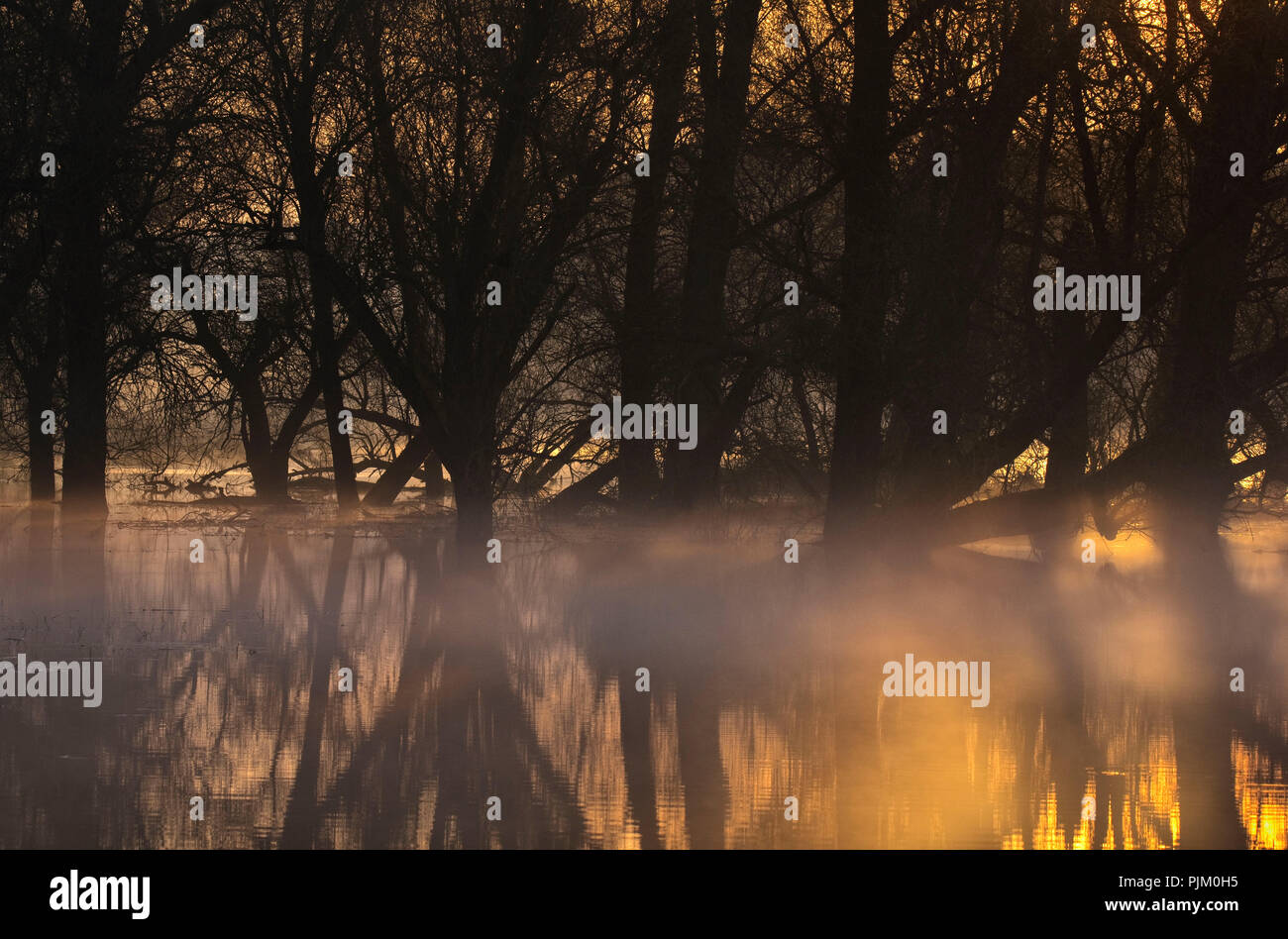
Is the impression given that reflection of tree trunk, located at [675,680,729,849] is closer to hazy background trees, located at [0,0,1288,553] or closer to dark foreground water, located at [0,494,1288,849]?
dark foreground water, located at [0,494,1288,849]

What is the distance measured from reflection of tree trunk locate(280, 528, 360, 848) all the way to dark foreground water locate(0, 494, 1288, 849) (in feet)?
0.12

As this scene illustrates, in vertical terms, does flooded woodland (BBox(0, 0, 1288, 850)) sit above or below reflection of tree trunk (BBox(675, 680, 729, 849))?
above

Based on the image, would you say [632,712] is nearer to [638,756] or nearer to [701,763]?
[638,756]

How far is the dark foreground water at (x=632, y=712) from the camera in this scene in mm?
8367

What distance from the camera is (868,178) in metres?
19.2

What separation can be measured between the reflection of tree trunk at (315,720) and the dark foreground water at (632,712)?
0.04 metres

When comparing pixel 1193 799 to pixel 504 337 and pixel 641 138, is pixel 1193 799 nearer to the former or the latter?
pixel 504 337

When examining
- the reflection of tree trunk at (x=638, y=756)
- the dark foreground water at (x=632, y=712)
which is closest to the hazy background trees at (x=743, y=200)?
the dark foreground water at (x=632, y=712)

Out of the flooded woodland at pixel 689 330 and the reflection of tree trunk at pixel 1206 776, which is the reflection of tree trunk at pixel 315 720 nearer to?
the flooded woodland at pixel 689 330

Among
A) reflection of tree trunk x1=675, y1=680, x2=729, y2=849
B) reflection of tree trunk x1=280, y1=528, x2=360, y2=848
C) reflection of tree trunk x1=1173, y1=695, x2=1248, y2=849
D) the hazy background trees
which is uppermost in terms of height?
the hazy background trees

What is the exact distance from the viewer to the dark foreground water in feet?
27.5

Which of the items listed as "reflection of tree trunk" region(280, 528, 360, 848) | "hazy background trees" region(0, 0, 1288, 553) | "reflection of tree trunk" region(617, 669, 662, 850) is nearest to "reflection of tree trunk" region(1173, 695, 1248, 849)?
"reflection of tree trunk" region(617, 669, 662, 850)

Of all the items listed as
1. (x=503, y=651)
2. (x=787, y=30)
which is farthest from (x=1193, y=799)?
(x=787, y=30)

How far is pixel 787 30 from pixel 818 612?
7.88 metres
